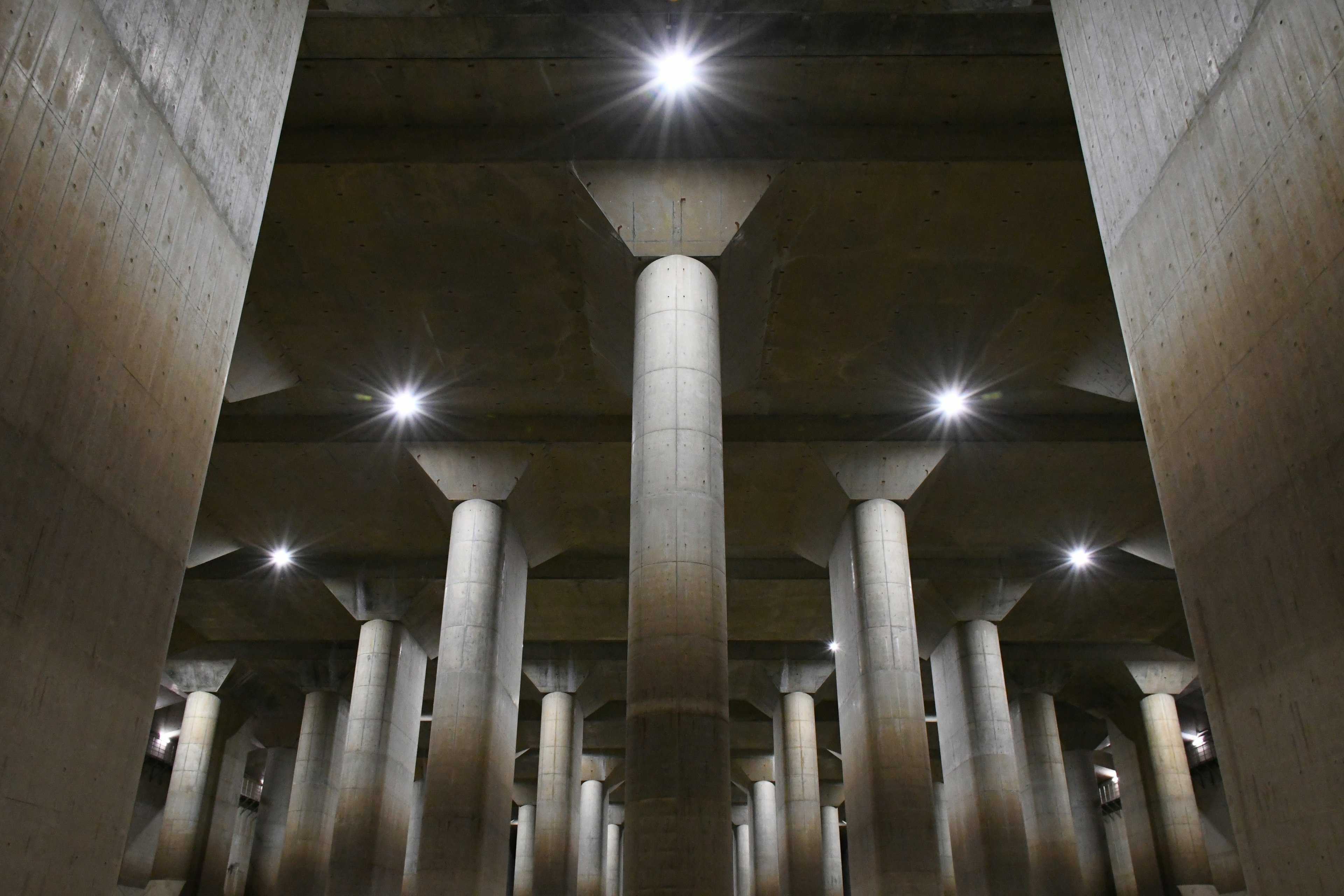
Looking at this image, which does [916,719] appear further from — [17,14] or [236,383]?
[17,14]

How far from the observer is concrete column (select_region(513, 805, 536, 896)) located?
42.1 m

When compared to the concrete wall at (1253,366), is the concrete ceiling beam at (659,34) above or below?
above

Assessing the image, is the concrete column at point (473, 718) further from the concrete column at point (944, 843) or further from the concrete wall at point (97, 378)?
the concrete column at point (944, 843)

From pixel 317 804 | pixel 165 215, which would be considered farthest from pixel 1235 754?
pixel 317 804

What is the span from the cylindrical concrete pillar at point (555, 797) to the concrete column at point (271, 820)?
549 inches

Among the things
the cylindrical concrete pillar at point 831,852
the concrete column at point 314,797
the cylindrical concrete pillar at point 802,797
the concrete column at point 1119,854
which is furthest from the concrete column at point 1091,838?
the concrete column at point 314,797

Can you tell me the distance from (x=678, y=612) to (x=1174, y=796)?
26843mm

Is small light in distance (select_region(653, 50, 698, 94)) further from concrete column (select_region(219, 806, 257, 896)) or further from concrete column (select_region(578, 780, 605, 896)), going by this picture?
concrete column (select_region(219, 806, 257, 896))

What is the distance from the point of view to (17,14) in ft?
18.3

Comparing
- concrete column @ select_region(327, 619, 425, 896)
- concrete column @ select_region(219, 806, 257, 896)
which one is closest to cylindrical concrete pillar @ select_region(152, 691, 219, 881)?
concrete column @ select_region(219, 806, 257, 896)

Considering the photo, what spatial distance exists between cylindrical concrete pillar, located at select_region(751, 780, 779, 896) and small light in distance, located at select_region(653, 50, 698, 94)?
31.4 meters

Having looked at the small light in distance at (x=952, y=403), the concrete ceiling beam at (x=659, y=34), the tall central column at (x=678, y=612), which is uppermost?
the concrete ceiling beam at (x=659, y=34)

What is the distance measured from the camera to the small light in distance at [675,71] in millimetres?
12648

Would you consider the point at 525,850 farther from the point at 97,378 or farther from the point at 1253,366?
the point at 1253,366
